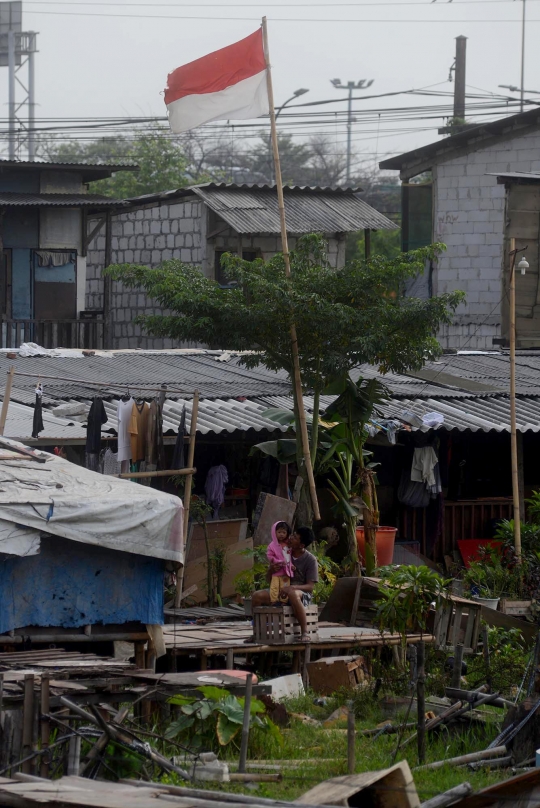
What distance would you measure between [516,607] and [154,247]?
41.1 ft

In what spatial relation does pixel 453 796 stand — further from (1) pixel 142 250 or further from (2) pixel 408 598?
(1) pixel 142 250

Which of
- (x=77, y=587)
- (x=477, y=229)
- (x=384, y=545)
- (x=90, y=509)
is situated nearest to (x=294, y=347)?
(x=384, y=545)

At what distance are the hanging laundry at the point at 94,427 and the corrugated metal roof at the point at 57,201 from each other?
27.3ft

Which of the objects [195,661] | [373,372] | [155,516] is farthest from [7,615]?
[373,372]

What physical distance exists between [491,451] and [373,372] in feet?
7.40

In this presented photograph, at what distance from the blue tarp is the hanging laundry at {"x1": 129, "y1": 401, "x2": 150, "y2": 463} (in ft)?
9.47

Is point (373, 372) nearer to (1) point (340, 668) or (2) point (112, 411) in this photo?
(2) point (112, 411)

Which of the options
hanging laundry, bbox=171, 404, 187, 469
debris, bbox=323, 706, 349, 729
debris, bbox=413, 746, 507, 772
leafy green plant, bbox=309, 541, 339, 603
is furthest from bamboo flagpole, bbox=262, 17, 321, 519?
debris, bbox=413, 746, 507, 772

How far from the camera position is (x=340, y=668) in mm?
10477

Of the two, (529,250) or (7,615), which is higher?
(529,250)

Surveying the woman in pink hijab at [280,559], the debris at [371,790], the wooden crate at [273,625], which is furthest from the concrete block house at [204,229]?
the debris at [371,790]

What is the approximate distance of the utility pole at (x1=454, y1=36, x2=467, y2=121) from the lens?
114 feet

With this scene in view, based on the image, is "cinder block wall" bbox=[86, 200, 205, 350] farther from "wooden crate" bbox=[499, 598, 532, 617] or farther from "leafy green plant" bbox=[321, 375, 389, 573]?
"wooden crate" bbox=[499, 598, 532, 617]

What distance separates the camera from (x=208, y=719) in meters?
8.26
